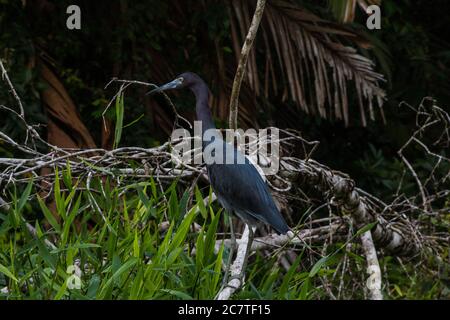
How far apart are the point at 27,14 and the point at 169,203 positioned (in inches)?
122

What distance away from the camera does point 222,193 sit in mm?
4125

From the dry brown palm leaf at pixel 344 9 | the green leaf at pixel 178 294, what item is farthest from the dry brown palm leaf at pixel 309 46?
the green leaf at pixel 178 294

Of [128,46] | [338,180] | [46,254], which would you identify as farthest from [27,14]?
[46,254]

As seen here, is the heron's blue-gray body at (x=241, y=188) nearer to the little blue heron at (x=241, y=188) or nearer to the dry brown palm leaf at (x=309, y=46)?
the little blue heron at (x=241, y=188)

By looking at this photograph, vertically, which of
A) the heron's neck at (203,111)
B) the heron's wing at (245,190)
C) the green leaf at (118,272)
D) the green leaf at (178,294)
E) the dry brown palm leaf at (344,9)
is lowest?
the green leaf at (178,294)

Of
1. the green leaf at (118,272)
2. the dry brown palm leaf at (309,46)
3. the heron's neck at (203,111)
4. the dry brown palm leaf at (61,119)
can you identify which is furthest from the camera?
the dry brown palm leaf at (309,46)

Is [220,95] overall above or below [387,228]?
above


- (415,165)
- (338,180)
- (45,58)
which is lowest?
(415,165)

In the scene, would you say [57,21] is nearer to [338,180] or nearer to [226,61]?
[226,61]

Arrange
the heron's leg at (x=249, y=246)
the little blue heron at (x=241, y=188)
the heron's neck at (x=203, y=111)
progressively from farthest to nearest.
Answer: the heron's neck at (x=203, y=111) < the little blue heron at (x=241, y=188) < the heron's leg at (x=249, y=246)

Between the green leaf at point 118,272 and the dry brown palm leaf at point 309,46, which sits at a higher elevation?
the dry brown palm leaf at point 309,46

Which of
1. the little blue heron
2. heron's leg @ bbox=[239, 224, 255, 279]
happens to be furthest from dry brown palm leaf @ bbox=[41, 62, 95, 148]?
heron's leg @ bbox=[239, 224, 255, 279]

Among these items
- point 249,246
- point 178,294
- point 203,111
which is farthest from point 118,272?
point 203,111
